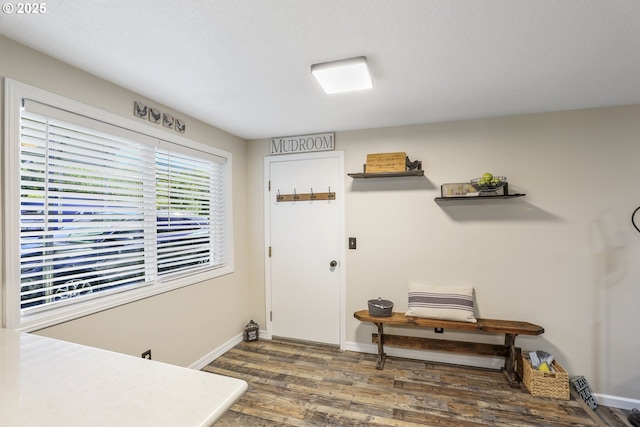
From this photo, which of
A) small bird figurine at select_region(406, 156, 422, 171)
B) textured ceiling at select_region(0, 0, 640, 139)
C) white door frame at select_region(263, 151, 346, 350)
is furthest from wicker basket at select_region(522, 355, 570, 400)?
textured ceiling at select_region(0, 0, 640, 139)

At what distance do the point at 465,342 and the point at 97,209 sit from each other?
3371 millimetres

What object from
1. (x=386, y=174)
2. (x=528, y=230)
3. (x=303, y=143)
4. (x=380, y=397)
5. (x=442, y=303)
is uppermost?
(x=303, y=143)

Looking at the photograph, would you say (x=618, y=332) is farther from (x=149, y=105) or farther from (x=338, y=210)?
(x=149, y=105)

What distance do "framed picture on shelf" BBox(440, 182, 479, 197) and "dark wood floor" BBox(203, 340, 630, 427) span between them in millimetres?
1708

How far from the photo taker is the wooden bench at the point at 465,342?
257 centimetres

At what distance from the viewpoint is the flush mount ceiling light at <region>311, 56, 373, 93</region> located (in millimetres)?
1778

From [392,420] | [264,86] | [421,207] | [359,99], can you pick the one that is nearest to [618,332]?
[421,207]

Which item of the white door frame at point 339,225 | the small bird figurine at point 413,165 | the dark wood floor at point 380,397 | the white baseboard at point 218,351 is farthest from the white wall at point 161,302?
the small bird figurine at point 413,165

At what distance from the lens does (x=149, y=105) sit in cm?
237

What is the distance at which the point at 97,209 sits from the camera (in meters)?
1.99

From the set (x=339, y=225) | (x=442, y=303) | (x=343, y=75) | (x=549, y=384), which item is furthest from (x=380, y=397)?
(x=343, y=75)

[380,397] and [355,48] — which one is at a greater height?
[355,48]

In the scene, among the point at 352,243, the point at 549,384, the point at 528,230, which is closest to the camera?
the point at 549,384

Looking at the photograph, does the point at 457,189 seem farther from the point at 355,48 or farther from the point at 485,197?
the point at 355,48
